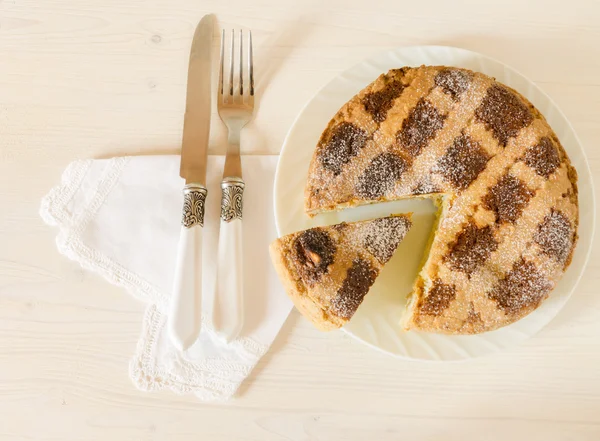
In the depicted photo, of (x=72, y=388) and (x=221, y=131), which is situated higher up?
(x=221, y=131)

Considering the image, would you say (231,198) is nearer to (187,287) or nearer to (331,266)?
(187,287)

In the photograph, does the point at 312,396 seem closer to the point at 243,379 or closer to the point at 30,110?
the point at 243,379

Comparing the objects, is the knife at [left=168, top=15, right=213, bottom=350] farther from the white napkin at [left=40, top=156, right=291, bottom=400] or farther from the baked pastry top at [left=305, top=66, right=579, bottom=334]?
the baked pastry top at [left=305, top=66, right=579, bottom=334]

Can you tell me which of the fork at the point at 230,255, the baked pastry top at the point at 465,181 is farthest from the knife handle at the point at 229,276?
the baked pastry top at the point at 465,181

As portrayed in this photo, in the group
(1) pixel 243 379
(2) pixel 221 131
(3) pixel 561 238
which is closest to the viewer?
(3) pixel 561 238

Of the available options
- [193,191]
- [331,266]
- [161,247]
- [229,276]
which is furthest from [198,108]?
[331,266]

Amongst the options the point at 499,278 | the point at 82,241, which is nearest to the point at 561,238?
the point at 499,278

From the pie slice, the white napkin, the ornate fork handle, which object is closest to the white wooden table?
the white napkin
